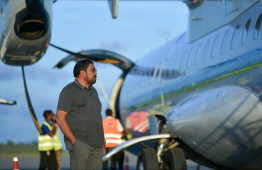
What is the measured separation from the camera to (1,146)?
511 inches

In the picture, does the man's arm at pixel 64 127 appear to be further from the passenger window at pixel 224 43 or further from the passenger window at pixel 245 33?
the passenger window at pixel 224 43

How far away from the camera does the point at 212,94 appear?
13344mm

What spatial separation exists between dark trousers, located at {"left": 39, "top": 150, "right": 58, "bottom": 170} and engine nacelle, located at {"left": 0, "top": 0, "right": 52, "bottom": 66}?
6.60m

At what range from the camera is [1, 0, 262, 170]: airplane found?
12.2 meters

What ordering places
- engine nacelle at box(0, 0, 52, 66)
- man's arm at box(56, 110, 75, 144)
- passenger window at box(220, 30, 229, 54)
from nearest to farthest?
1. man's arm at box(56, 110, 75, 144)
2. engine nacelle at box(0, 0, 52, 66)
3. passenger window at box(220, 30, 229, 54)

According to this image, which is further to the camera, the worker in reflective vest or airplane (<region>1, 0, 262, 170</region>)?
the worker in reflective vest

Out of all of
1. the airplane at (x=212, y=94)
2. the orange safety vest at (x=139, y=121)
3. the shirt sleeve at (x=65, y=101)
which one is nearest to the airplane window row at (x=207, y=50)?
the airplane at (x=212, y=94)

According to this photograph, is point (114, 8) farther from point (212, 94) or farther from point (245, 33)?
point (212, 94)

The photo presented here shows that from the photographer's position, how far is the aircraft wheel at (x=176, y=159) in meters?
14.4

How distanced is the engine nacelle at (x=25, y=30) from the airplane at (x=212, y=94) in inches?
91.2

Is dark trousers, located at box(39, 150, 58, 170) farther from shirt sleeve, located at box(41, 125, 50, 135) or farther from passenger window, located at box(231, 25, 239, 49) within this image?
passenger window, located at box(231, 25, 239, 49)

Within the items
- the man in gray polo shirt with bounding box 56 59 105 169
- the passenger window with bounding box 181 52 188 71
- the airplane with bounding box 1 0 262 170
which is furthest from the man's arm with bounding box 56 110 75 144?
the passenger window with bounding box 181 52 188 71

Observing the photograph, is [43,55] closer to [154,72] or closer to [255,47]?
[255,47]

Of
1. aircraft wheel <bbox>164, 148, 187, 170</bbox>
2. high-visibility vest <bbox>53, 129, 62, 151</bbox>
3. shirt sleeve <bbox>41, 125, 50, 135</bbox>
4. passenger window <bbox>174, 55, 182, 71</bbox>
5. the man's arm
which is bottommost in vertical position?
aircraft wheel <bbox>164, 148, 187, 170</bbox>
